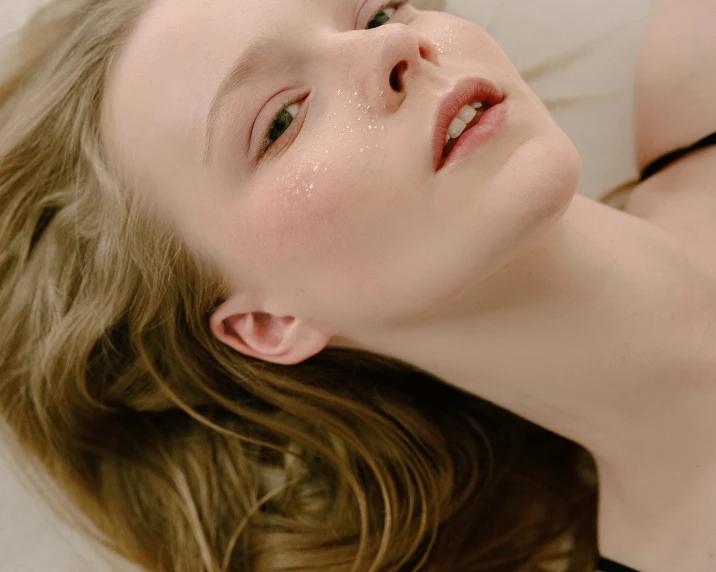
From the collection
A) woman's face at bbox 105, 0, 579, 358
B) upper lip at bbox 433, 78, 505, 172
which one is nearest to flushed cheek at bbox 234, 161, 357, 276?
woman's face at bbox 105, 0, 579, 358

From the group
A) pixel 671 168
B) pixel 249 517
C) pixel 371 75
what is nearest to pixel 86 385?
pixel 249 517

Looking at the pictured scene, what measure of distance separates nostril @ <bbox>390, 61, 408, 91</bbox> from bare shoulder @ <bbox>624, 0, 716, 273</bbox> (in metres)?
0.51

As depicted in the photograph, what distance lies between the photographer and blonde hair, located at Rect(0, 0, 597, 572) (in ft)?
3.05

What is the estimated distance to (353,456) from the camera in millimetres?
1110

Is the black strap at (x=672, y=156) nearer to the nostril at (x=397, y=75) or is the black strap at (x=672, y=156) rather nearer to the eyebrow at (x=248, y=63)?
the nostril at (x=397, y=75)

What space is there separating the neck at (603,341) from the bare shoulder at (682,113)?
0.34 feet

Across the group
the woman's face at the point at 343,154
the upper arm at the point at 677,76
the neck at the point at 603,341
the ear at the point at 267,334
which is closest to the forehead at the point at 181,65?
the woman's face at the point at 343,154

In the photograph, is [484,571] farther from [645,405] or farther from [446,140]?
[446,140]

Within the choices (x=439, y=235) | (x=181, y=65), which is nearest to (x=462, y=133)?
(x=439, y=235)

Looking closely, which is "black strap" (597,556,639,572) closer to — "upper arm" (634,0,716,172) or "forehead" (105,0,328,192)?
"upper arm" (634,0,716,172)

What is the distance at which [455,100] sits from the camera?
28.6 inches

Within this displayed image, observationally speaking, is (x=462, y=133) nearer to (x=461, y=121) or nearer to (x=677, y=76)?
(x=461, y=121)

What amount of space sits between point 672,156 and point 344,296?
0.64m

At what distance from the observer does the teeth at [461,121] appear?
2.47ft
